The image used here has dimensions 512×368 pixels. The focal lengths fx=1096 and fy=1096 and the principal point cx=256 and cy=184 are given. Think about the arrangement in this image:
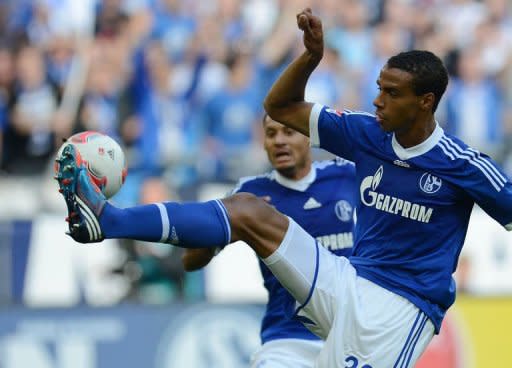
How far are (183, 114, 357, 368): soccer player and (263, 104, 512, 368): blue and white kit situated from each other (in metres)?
0.85

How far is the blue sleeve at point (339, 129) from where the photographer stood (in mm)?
5844

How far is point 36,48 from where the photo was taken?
1238 centimetres

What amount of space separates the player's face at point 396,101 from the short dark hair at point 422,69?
28 mm

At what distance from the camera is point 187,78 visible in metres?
12.9

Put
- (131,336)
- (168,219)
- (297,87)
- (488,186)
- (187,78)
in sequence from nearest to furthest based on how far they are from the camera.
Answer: (168,219) < (488,186) < (297,87) < (131,336) < (187,78)

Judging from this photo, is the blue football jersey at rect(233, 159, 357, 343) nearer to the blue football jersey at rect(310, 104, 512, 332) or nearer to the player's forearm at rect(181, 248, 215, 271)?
the player's forearm at rect(181, 248, 215, 271)

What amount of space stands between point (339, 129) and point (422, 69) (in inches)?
22.8

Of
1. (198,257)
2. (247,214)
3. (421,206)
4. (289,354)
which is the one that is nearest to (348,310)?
(421,206)

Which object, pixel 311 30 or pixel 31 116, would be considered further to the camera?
pixel 31 116

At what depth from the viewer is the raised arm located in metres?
5.66

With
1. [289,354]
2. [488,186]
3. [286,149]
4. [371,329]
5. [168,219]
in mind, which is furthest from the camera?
[286,149]

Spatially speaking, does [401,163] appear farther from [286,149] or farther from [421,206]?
[286,149]

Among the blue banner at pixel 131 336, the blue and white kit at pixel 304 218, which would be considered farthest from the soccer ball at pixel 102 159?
the blue banner at pixel 131 336

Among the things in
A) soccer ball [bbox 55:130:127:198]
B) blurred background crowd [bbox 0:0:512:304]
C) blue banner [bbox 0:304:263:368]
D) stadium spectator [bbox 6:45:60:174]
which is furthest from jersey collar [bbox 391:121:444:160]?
stadium spectator [bbox 6:45:60:174]
